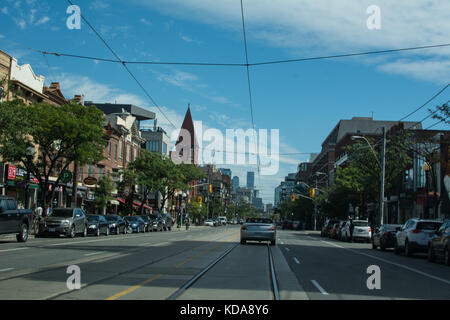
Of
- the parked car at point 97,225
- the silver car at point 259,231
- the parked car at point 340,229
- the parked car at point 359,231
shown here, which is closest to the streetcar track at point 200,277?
the silver car at point 259,231

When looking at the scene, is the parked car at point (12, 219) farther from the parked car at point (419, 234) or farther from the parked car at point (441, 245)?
the parked car at point (441, 245)

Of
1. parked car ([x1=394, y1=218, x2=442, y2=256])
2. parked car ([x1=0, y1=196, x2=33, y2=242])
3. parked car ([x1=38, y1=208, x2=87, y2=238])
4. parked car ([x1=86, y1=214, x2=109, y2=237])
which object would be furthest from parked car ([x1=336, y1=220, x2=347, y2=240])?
parked car ([x1=0, y1=196, x2=33, y2=242])

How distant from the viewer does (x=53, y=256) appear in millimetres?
17656

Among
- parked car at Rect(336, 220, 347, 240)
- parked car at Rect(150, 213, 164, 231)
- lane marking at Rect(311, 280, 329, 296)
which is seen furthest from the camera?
parked car at Rect(150, 213, 164, 231)

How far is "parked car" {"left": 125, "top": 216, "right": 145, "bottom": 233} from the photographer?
4641 centimetres

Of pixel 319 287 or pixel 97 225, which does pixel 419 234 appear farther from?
pixel 97 225

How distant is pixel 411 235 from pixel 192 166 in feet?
175

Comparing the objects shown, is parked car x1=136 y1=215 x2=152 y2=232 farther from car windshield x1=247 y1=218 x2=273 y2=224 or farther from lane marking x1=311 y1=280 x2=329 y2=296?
lane marking x1=311 y1=280 x2=329 y2=296

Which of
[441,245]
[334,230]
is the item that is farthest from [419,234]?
[334,230]

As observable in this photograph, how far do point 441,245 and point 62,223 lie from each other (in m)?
20.6

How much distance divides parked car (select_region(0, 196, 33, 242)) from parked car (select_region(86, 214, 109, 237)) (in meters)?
10.6
